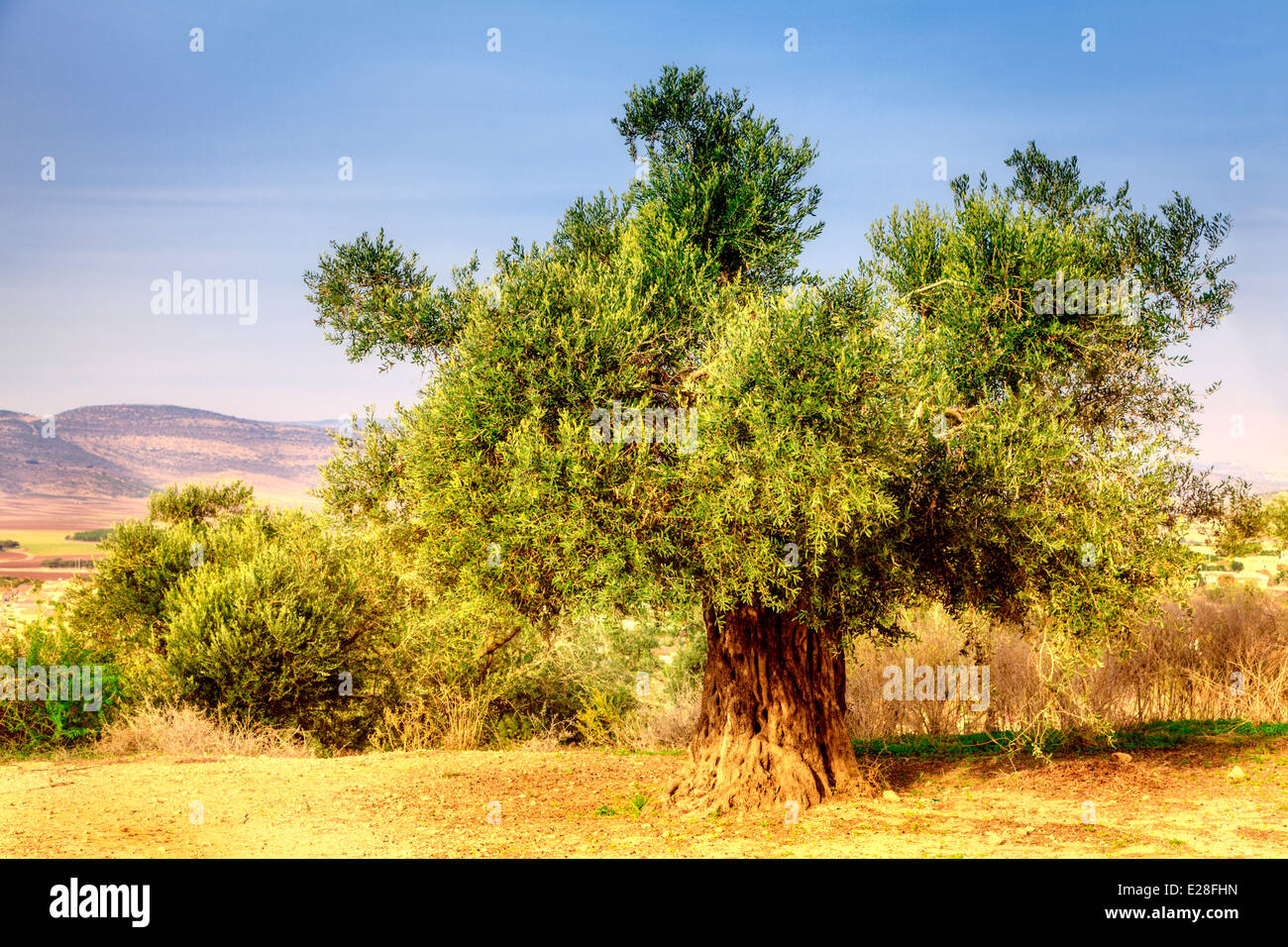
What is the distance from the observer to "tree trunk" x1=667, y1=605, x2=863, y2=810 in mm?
10609

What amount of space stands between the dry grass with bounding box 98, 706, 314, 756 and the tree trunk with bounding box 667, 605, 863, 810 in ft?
27.9

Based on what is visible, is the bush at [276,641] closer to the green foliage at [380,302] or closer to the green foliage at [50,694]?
the green foliage at [50,694]

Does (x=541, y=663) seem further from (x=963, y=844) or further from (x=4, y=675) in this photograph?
(x=963, y=844)

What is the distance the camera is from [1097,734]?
1337 centimetres

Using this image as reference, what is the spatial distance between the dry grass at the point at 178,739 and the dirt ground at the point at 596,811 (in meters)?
1.72

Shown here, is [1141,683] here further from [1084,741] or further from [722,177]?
→ [722,177]

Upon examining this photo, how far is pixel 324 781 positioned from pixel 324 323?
6.10 metres

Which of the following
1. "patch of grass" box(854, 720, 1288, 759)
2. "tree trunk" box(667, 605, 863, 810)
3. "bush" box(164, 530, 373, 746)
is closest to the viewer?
"tree trunk" box(667, 605, 863, 810)

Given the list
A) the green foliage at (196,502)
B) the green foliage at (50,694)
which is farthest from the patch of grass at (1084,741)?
the green foliage at (196,502)

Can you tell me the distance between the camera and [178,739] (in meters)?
15.6

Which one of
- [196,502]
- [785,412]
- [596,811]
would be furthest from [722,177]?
[196,502]

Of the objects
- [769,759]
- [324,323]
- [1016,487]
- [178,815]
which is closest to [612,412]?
[1016,487]

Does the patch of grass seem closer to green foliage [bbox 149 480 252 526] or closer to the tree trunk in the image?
the tree trunk

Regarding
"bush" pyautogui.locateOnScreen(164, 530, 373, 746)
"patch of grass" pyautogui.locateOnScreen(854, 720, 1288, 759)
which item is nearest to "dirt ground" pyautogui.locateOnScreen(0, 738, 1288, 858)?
"patch of grass" pyautogui.locateOnScreen(854, 720, 1288, 759)
